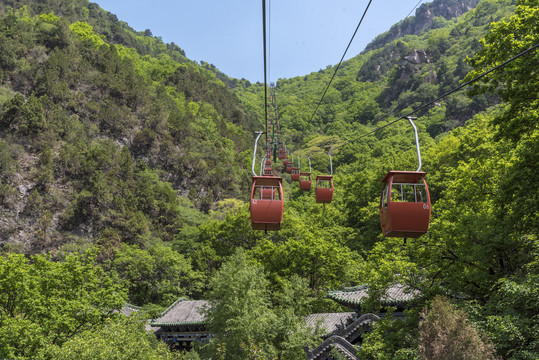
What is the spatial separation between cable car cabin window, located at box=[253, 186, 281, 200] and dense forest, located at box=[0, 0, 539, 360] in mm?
4632

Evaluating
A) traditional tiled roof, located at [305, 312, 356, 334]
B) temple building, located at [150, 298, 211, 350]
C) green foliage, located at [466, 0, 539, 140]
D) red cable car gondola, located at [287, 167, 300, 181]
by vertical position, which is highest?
green foliage, located at [466, 0, 539, 140]

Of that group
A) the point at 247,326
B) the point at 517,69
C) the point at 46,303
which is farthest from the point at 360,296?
the point at 46,303

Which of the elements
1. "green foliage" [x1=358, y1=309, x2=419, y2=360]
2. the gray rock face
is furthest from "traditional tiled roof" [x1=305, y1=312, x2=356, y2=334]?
the gray rock face

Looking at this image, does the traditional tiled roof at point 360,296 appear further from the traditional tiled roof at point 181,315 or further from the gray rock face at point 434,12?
the gray rock face at point 434,12

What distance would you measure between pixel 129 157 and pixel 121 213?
26.0ft

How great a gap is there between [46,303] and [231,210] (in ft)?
90.9

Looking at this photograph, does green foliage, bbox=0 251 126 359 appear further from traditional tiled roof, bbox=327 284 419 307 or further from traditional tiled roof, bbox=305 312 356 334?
traditional tiled roof, bbox=327 284 419 307

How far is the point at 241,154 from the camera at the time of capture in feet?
222

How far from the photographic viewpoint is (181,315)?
30219 mm

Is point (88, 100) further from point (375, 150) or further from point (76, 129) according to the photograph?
point (375, 150)

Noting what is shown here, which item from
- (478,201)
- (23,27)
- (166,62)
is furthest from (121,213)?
(166,62)

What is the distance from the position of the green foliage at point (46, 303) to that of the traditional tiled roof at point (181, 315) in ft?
31.0

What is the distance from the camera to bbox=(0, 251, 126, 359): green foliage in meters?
16.5

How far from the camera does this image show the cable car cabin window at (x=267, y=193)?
35.3 ft
